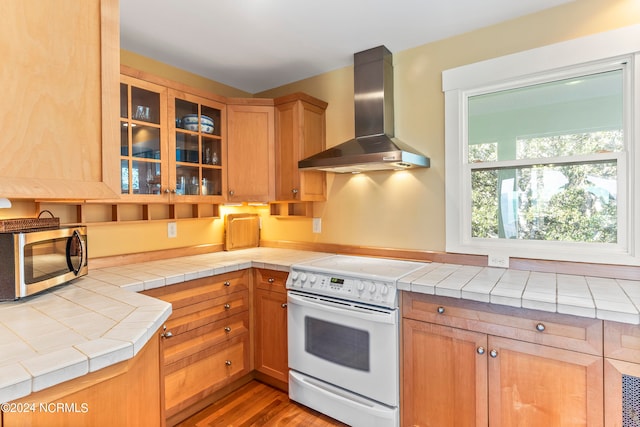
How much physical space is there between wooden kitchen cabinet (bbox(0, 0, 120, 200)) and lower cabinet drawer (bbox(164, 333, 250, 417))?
1.30 m

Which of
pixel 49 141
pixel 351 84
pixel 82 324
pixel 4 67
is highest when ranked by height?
pixel 351 84

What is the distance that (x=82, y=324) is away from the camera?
3.51ft

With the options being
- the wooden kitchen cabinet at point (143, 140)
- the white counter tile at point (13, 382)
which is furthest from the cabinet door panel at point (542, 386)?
the wooden kitchen cabinet at point (143, 140)

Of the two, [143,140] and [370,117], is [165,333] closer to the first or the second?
[143,140]

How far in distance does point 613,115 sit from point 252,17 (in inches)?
82.0

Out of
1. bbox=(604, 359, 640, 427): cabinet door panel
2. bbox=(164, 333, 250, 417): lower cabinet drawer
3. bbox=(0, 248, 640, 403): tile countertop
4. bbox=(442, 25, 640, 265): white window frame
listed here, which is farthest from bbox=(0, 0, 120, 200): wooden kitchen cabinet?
bbox=(604, 359, 640, 427): cabinet door panel

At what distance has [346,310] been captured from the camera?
187cm

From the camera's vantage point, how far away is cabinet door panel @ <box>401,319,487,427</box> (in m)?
1.56

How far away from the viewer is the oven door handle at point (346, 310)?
1736mm

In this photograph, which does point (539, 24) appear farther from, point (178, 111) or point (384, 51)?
point (178, 111)

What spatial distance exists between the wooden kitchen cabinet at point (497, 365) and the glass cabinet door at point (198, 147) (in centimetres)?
171

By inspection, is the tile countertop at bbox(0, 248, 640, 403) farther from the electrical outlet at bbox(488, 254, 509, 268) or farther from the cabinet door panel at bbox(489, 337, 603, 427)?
the cabinet door panel at bbox(489, 337, 603, 427)

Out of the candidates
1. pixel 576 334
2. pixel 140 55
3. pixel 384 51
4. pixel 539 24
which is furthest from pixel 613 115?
pixel 140 55

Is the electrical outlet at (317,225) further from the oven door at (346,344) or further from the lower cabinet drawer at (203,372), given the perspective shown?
the lower cabinet drawer at (203,372)
